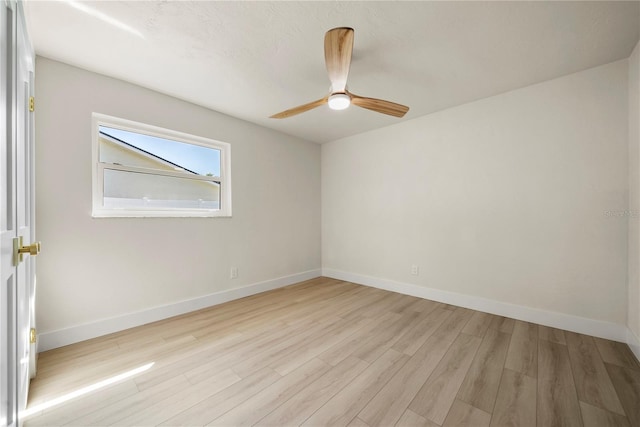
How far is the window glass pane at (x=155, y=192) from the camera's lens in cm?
241

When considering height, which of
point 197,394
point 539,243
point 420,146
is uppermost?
point 420,146

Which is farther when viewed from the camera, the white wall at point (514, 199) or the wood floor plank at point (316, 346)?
the white wall at point (514, 199)

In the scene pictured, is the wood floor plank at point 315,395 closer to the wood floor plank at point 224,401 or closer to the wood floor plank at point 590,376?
the wood floor plank at point 224,401

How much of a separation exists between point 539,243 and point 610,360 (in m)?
1.01

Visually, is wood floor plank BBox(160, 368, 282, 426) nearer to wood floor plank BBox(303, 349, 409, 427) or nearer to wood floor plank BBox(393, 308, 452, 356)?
wood floor plank BBox(303, 349, 409, 427)

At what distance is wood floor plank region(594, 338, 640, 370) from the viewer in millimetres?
1809

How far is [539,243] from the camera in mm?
2465

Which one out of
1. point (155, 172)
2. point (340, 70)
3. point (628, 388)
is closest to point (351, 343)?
point (628, 388)

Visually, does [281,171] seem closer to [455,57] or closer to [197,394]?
[455,57]

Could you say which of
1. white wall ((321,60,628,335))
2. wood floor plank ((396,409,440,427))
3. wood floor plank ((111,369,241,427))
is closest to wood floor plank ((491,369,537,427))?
wood floor plank ((396,409,440,427))

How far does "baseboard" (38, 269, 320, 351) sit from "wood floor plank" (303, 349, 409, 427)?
2014 mm

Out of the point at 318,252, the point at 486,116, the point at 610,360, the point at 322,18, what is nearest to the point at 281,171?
the point at 318,252

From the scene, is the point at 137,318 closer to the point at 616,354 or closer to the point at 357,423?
the point at 357,423

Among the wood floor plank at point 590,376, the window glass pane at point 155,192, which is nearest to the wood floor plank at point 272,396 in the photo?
the wood floor plank at point 590,376
